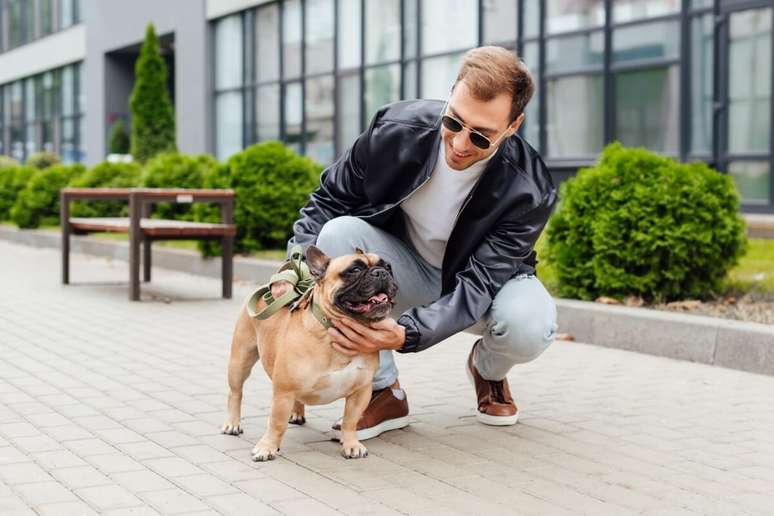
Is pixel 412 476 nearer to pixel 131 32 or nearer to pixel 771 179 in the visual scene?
pixel 771 179

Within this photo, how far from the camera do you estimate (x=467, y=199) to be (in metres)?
4.40

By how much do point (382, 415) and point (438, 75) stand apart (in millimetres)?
13582

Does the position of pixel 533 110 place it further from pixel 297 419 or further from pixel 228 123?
pixel 297 419

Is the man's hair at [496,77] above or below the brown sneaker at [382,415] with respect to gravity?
above

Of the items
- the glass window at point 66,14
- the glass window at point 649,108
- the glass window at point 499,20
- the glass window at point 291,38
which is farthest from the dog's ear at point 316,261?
the glass window at point 66,14

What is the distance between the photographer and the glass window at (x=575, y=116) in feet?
48.8

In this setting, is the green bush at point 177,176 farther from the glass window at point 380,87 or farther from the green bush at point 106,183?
the glass window at point 380,87

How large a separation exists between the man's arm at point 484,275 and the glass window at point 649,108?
9.92 meters

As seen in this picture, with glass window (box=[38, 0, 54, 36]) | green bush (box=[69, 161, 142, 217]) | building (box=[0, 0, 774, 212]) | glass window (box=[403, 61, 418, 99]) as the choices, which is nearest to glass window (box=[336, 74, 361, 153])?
building (box=[0, 0, 774, 212])

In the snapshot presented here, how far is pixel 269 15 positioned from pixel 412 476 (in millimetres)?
19264

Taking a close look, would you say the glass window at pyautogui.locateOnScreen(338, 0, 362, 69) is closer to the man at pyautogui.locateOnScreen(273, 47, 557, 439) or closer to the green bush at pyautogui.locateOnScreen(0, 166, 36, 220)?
the green bush at pyautogui.locateOnScreen(0, 166, 36, 220)

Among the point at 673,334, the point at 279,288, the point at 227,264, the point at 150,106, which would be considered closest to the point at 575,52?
the point at 227,264

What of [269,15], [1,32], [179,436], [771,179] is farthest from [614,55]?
[1,32]

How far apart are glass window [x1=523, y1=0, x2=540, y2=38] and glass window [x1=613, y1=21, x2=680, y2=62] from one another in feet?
5.15
